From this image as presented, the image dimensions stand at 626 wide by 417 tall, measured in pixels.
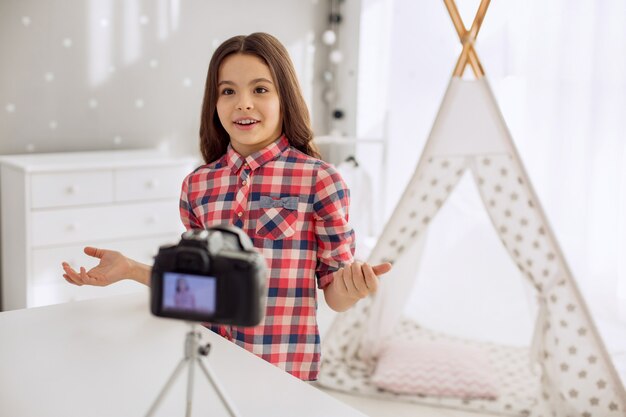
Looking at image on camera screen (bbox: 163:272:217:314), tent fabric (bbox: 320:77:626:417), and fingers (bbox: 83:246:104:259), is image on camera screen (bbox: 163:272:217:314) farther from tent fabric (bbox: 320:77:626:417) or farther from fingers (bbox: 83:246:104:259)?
tent fabric (bbox: 320:77:626:417)

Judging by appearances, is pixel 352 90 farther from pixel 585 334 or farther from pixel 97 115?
pixel 585 334

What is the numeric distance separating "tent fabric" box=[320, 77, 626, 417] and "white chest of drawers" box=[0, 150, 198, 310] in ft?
4.02

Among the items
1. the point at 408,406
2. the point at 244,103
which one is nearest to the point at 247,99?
the point at 244,103

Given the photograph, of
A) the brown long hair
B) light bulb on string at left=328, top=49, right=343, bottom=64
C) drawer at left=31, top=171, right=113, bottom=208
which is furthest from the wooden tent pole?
light bulb on string at left=328, top=49, right=343, bottom=64

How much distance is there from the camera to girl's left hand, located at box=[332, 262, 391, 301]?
42.8 inches

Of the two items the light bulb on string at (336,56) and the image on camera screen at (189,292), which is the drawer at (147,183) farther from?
the image on camera screen at (189,292)

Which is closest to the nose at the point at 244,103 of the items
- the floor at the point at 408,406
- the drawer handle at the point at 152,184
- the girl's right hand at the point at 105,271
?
the girl's right hand at the point at 105,271

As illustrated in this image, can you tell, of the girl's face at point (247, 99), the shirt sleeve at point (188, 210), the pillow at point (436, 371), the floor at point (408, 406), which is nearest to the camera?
the girl's face at point (247, 99)

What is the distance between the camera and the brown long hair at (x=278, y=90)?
1330 mm

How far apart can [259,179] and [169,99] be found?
2.95 meters

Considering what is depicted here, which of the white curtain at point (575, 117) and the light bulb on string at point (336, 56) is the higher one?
the light bulb on string at point (336, 56)

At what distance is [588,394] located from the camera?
2576mm

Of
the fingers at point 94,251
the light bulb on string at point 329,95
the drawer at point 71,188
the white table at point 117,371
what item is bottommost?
the white table at point 117,371

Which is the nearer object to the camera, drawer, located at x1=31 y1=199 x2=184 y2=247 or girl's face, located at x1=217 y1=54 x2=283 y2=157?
girl's face, located at x1=217 y1=54 x2=283 y2=157
